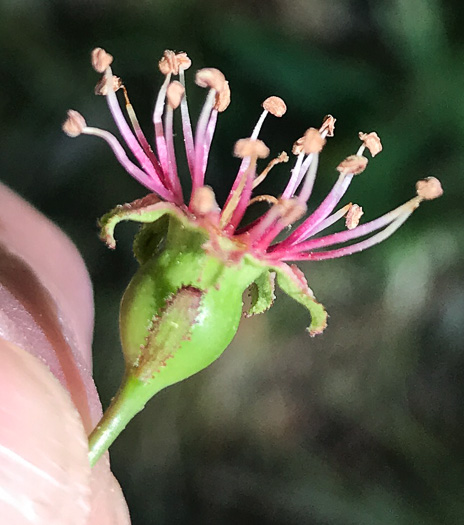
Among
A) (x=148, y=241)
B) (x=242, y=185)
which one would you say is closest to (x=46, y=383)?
(x=148, y=241)

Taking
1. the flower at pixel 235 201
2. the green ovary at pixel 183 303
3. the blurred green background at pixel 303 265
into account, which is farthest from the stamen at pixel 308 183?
the blurred green background at pixel 303 265

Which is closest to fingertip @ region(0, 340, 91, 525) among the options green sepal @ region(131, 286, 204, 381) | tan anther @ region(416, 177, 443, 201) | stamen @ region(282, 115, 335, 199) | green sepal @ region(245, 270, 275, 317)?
green sepal @ region(131, 286, 204, 381)

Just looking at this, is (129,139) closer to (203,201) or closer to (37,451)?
(203,201)

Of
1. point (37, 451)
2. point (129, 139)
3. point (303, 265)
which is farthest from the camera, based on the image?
point (303, 265)

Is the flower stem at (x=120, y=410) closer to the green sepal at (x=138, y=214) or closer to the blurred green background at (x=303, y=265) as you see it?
the green sepal at (x=138, y=214)

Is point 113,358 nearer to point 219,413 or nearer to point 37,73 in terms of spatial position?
point 219,413

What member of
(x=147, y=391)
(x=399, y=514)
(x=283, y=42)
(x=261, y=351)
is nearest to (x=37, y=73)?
(x=283, y=42)
